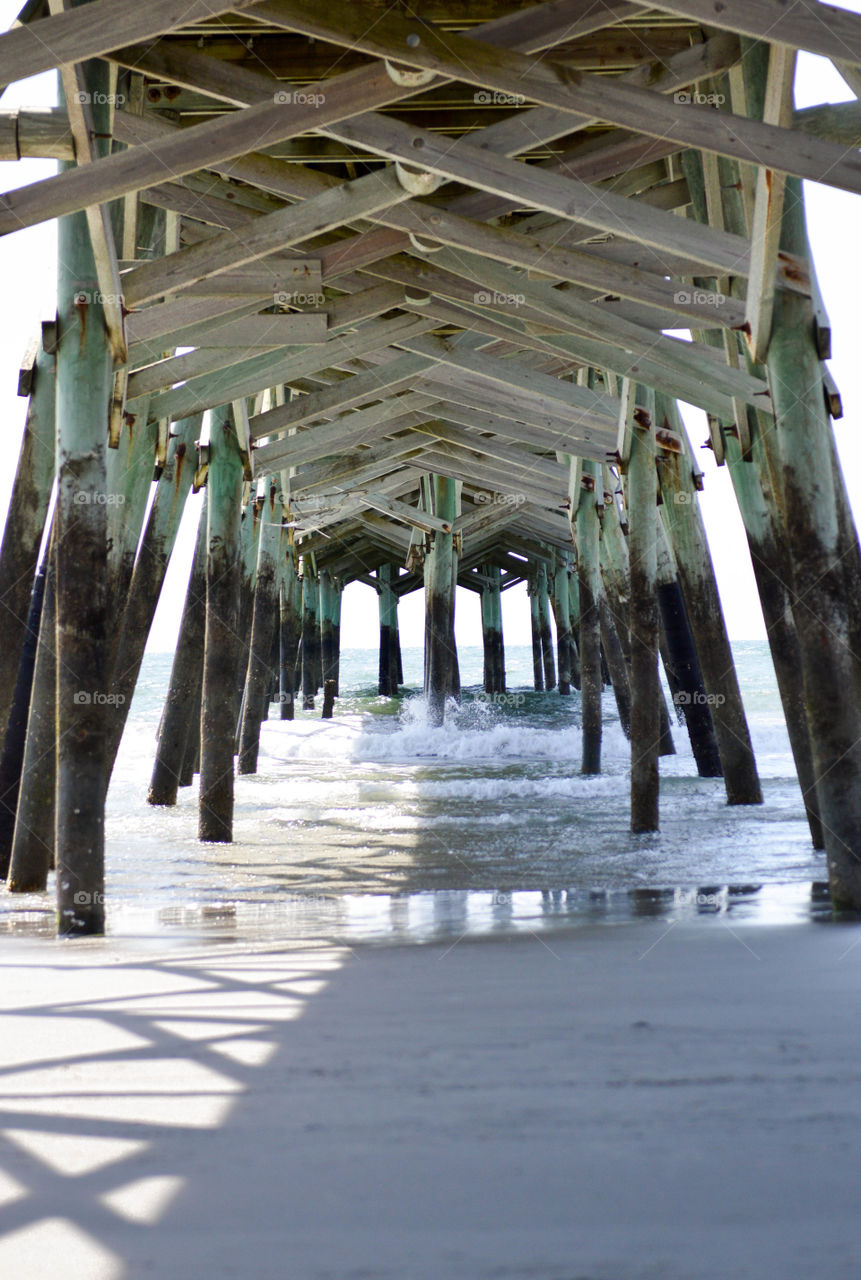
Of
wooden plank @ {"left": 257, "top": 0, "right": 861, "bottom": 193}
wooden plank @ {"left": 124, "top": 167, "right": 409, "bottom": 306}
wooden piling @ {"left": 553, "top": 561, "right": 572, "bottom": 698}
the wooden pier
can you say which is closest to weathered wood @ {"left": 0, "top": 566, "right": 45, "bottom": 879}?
the wooden pier

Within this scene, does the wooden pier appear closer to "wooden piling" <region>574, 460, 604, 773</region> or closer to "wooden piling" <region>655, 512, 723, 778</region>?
"wooden piling" <region>655, 512, 723, 778</region>

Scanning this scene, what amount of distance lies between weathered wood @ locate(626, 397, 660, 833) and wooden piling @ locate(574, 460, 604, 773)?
3198 mm

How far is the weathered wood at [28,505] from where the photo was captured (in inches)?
214

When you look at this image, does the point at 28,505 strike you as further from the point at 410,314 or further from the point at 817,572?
the point at 410,314

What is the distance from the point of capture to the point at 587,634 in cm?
1360

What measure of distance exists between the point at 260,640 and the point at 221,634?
4.61m

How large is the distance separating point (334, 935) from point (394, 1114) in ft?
6.75

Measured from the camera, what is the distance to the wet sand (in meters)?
1.53

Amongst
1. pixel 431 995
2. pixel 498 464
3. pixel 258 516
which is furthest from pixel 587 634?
pixel 431 995

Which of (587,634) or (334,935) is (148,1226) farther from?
(587,634)

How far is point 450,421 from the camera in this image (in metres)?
11.6

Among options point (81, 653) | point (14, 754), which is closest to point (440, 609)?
point (14, 754)

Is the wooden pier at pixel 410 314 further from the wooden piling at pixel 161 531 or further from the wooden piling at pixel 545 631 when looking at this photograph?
the wooden piling at pixel 545 631

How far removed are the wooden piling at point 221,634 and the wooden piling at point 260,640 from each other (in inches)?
125
